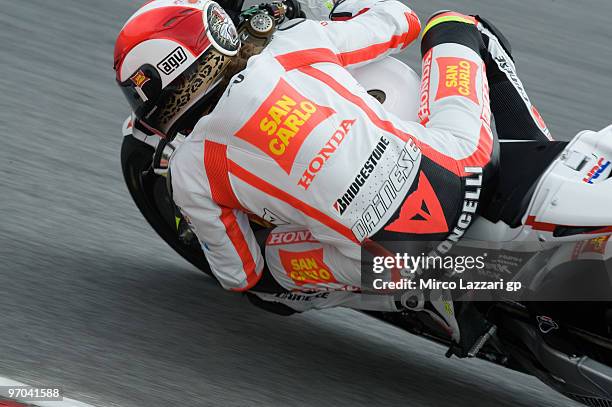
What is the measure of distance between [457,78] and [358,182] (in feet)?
2.27

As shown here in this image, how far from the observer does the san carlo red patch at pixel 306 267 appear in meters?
3.99

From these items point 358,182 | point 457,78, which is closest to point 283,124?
point 358,182

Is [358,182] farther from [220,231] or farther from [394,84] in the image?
[394,84]

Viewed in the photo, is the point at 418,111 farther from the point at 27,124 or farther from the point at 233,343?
the point at 27,124

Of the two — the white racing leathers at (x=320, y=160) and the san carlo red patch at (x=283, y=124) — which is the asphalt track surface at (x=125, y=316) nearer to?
the white racing leathers at (x=320, y=160)

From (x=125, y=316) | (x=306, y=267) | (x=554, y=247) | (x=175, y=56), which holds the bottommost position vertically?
(x=125, y=316)

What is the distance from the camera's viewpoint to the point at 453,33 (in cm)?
432

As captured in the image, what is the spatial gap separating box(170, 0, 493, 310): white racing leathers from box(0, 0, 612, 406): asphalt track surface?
0.49 m

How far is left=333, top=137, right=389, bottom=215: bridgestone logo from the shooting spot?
3.67 metres

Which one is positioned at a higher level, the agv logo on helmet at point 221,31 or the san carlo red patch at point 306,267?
the agv logo on helmet at point 221,31

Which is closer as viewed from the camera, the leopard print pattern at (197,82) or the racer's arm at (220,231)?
the racer's arm at (220,231)

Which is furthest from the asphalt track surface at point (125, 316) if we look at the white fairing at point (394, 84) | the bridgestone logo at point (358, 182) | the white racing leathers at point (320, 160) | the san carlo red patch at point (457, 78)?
the san carlo red patch at point (457, 78)

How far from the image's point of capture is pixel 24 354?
4188 millimetres

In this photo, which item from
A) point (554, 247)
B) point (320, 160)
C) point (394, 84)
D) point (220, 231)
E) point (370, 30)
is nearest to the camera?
point (320, 160)
